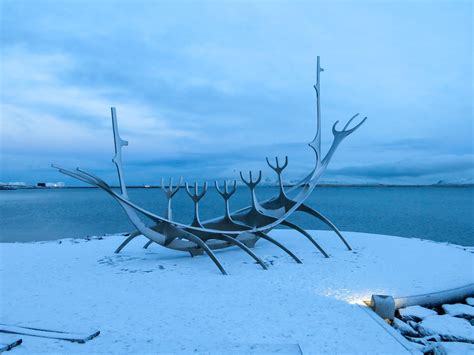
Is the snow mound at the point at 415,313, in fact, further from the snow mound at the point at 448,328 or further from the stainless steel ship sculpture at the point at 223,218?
the stainless steel ship sculpture at the point at 223,218

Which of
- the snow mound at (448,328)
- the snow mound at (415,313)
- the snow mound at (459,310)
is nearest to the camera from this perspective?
the snow mound at (448,328)

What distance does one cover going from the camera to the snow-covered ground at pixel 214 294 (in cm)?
479

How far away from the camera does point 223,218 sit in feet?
32.6

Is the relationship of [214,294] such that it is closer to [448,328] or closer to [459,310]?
[448,328]

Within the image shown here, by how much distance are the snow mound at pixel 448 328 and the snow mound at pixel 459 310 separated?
29 centimetres

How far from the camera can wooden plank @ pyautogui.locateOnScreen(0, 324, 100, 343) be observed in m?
4.79

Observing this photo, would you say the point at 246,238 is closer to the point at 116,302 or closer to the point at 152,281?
the point at 152,281

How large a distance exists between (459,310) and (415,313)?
2.93 feet

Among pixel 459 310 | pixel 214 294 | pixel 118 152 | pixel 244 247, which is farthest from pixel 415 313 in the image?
pixel 118 152

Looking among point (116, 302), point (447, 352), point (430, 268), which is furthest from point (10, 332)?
point (430, 268)

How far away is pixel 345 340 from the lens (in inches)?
187

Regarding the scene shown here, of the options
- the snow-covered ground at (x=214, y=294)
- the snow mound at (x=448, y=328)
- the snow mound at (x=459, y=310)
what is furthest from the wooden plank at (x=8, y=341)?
the snow mound at (x=459, y=310)

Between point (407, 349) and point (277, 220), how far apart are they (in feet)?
18.3

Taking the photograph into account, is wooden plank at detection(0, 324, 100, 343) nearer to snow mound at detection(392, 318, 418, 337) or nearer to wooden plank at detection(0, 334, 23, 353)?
wooden plank at detection(0, 334, 23, 353)
